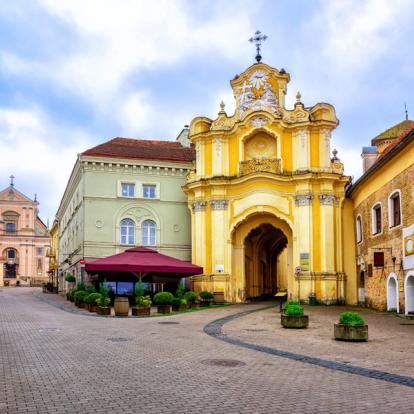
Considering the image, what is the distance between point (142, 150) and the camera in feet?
141

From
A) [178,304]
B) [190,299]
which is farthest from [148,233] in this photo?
[178,304]

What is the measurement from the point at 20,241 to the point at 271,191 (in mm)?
70617

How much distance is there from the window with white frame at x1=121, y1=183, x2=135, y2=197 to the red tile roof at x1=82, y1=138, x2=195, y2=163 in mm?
2071

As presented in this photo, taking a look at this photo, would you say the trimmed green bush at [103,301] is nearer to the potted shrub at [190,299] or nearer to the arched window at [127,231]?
the potted shrub at [190,299]

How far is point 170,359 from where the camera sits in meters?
12.9

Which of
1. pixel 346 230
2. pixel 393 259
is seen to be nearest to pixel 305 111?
pixel 346 230

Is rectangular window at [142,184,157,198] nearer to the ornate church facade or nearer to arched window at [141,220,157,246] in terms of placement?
arched window at [141,220,157,246]

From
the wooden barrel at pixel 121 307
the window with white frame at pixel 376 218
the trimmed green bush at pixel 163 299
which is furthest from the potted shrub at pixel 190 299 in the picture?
the window with white frame at pixel 376 218

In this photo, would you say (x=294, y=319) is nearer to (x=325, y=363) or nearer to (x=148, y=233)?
(x=325, y=363)

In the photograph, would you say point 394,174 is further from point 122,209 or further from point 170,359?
point 122,209

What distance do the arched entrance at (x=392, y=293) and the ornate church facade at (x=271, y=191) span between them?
7795mm

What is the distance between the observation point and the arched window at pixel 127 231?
4103 centimetres

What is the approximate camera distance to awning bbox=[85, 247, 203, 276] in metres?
31.4

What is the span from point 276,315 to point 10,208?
77.8 m
